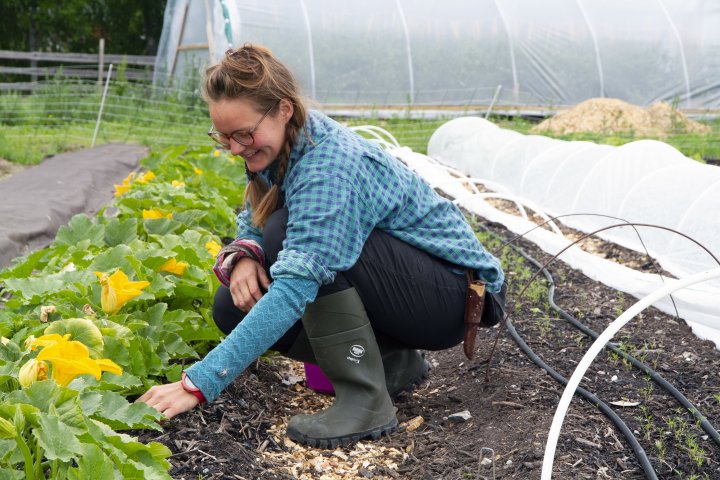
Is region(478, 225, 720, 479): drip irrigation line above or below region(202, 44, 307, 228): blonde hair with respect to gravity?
below

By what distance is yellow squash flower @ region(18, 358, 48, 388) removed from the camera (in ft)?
5.50

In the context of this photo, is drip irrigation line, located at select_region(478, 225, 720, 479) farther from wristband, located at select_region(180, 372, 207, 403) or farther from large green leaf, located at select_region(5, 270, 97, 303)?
large green leaf, located at select_region(5, 270, 97, 303)

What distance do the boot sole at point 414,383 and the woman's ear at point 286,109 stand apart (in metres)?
1.05

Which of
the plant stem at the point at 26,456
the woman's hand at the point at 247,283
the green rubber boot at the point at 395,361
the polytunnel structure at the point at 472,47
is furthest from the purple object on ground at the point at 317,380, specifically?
the polytunnel structure at the point at 472,47

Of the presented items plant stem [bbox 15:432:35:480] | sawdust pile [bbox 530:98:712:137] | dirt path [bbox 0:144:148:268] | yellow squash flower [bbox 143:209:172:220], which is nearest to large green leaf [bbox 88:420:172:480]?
plant stem [bbox 15:432:35:480]

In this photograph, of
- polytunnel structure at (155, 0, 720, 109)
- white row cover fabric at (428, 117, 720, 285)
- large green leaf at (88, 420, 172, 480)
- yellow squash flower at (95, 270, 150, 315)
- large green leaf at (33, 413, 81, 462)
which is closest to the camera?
large green leaf at (33, 413, 81, 462)

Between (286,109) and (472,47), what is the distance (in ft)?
33.6

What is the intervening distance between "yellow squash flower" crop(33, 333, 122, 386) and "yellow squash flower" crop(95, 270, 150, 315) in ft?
1.67

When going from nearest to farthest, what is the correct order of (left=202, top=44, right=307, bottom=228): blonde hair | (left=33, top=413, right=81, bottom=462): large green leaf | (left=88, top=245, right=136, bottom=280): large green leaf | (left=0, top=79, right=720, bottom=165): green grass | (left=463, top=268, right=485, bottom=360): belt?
(left=33, top=413, right=81, bottom=462): large green leaf
(left=202, top=44, right=307, bottom=228): blonde hair
(left=463, top=268, right=485, bottom=360): belt
(left=88, top=245, right=136, bottom=280): large green leaf
(left=0, top=79, right=720, bottom=165): green grass

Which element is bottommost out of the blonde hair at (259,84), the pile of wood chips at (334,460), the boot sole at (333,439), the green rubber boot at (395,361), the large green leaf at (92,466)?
the pile of wood chips at (334,460)

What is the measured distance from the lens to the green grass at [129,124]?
8875mm

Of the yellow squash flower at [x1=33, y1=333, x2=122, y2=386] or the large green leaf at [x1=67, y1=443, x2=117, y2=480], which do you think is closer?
the large green leaf at [x1=67, y1=443, x2=117, y2=480]

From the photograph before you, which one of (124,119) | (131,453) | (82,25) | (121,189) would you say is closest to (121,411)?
(131,453)

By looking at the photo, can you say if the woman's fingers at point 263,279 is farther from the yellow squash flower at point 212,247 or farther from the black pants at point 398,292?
the yellow squash flower at point 212,247
